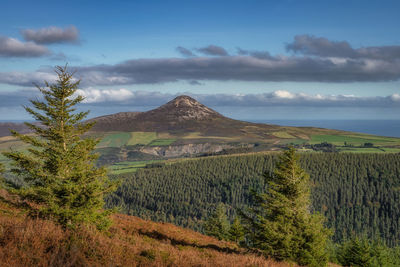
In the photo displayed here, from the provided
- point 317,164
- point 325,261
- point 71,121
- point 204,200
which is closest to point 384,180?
point 317,164

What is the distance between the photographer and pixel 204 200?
170625 mm

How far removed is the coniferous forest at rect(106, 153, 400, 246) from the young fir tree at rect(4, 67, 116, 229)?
12264cm

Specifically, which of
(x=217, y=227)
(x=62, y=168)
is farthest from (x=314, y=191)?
(x=62, y=168)

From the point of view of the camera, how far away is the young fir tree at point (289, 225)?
16.1m

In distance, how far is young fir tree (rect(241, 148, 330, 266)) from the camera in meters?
16.1

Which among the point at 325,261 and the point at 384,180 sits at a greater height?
the point at 325,261

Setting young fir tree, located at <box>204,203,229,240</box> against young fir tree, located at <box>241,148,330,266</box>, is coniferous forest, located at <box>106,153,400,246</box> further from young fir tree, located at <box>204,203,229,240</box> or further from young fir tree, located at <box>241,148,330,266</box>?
young fir tree, located at <box>241,148,330,266</box>

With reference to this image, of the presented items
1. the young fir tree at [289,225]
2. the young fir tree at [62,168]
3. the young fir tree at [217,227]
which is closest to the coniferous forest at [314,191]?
the young fir tree at [217,227]

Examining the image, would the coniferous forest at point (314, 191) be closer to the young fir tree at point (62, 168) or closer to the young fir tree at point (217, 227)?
the young fir tree at point (217, 227)

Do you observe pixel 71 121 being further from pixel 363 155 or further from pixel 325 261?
pixel 363 155

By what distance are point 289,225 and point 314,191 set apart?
17423 cm

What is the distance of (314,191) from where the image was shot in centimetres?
17375

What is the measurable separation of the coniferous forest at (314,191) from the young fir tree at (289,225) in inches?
4730

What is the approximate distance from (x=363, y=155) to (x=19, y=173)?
703 feet
